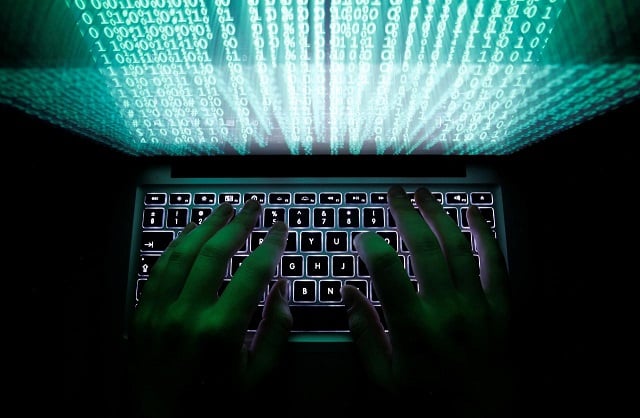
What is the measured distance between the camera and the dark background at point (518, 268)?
23.7 inches

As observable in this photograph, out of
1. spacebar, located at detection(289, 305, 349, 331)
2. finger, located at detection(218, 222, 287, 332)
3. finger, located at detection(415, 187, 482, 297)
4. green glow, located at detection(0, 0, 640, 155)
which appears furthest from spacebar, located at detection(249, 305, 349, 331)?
green glow, located at detection(0, 0, 640, 155)

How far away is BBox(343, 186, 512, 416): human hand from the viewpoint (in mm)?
485

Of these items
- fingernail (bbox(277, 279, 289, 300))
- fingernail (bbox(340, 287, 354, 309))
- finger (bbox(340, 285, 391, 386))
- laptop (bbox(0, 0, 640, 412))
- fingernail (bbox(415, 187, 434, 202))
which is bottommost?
finger (bbox(340, 285, 391, 386))

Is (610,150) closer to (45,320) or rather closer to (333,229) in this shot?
(333,229)

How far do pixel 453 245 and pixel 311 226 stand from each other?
0.94ft

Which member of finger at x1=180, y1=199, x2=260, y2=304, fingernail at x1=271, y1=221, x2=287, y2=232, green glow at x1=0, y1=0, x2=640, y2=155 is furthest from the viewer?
fingernail at x1=271, y1=221, x2=287, y2=232

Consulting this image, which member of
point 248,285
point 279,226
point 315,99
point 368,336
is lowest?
point 368,336

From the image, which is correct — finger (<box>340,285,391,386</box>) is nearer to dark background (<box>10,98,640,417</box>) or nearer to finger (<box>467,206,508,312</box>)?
dark background (<box>10,98,640,417</box>)

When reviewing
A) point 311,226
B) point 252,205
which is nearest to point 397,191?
point 311,226

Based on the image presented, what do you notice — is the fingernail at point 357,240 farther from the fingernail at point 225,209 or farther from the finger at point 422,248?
the fingernail at point 225,209

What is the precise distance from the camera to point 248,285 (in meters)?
0.53

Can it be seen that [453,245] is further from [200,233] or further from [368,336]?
[200,233]

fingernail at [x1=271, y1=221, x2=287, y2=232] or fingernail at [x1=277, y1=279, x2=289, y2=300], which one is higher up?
fingernail at [x1=271, y1=221, x2=287, y2=232]

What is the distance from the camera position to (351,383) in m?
0.60
